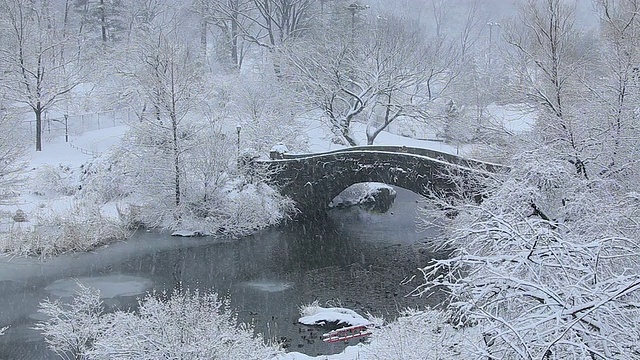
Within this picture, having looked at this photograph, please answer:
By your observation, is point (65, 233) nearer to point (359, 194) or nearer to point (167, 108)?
point (167, 108)

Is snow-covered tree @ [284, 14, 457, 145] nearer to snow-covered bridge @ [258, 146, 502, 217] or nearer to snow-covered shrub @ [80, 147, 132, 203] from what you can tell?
snow-covered bridge @ [258, 146, 502, 217]

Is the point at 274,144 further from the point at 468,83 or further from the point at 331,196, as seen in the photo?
the point at 468,83

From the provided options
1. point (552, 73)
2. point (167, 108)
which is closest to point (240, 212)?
point (167, 108)

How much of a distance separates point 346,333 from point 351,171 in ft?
38.2

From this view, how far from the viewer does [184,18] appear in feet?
148

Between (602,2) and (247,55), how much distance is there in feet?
104

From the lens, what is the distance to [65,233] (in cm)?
2111

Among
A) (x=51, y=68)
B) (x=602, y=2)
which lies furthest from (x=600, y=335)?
(x=51, y=68)

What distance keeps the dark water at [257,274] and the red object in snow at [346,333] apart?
9.8 inches

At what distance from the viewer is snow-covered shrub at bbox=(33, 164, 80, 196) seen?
2578 cm

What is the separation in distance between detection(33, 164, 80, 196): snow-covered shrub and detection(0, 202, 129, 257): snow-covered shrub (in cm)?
260

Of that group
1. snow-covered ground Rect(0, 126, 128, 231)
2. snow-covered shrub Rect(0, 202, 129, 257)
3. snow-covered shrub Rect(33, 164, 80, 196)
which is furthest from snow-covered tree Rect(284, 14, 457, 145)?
snow-covered shrub Rect(0, 202, 129, 257)

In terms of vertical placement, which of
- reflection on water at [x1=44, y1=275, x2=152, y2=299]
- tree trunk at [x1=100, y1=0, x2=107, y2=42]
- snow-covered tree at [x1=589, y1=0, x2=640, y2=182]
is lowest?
reflection on water at [x1=44, y1=275, x2=152, y2=299]

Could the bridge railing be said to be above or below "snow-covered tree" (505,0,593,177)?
below
